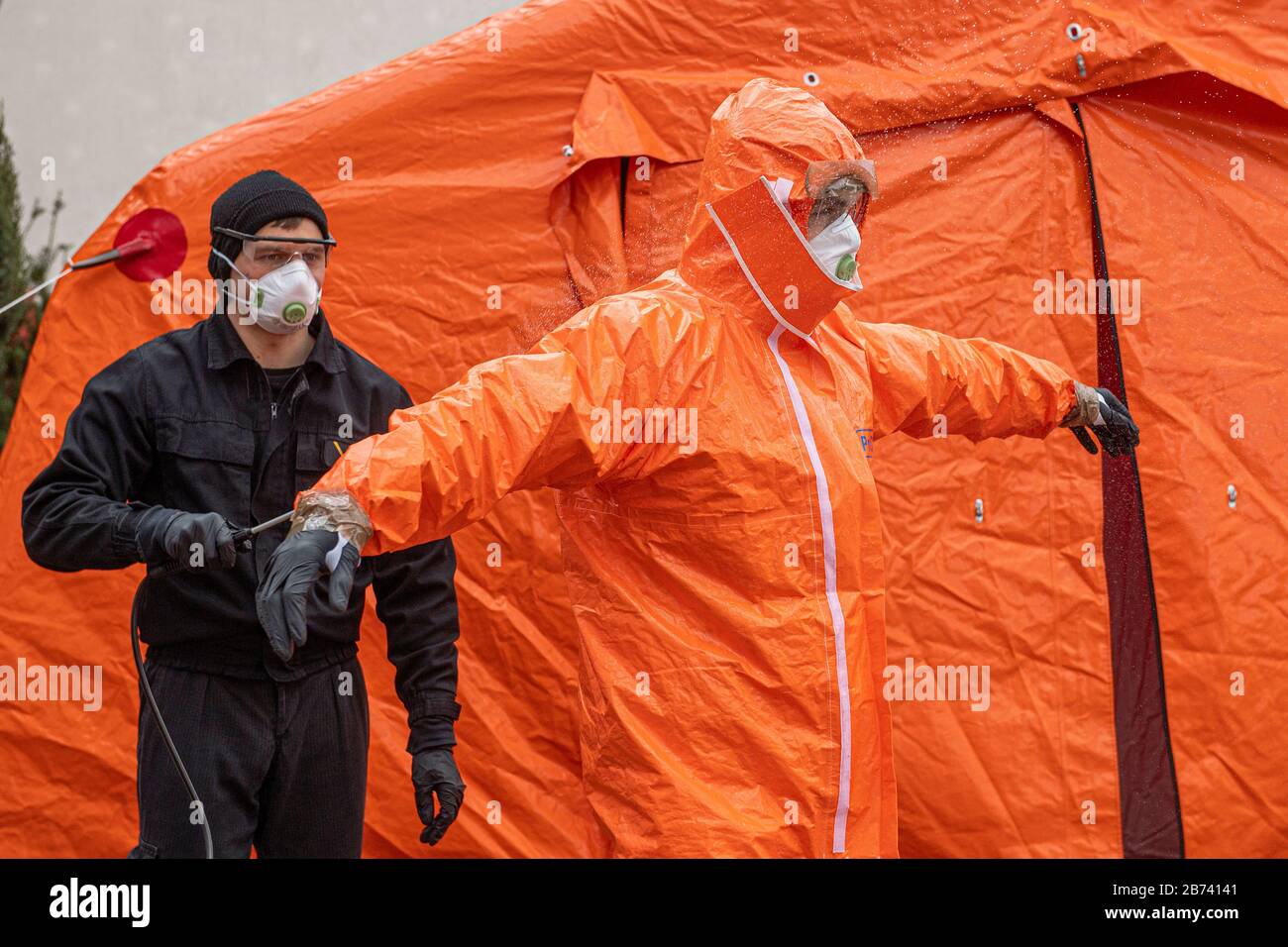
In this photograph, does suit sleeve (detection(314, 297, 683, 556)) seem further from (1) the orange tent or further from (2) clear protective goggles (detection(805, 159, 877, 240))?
(1) the orange tent

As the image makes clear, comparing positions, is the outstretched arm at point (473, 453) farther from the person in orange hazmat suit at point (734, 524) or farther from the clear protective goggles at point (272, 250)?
the clear protective goggles at point (272, 250)

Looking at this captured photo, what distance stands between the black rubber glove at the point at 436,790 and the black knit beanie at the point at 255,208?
83 cm

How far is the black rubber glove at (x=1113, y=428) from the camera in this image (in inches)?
98.9

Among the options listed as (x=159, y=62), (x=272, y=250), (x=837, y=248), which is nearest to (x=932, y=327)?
(x=837, y=248)

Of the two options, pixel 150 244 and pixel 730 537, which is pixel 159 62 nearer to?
pixel 150 244

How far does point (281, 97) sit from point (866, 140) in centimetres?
293

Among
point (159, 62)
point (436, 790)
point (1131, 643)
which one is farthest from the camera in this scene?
point (159, 62)

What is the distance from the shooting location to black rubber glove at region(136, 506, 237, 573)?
174cm

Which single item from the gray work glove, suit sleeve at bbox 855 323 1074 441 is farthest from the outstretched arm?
the gray work glove

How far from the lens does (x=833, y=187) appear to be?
79.0 inches

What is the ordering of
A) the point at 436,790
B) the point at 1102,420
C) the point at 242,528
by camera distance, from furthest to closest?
the point at 1102,420, the point at 436,790, the point at 242,528

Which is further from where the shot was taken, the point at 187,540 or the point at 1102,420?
the point at 1102,420

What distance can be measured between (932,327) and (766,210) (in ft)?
3.45

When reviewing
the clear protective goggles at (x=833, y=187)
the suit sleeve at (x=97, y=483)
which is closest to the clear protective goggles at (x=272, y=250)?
the suit sleeve at (x=97, y=483)
